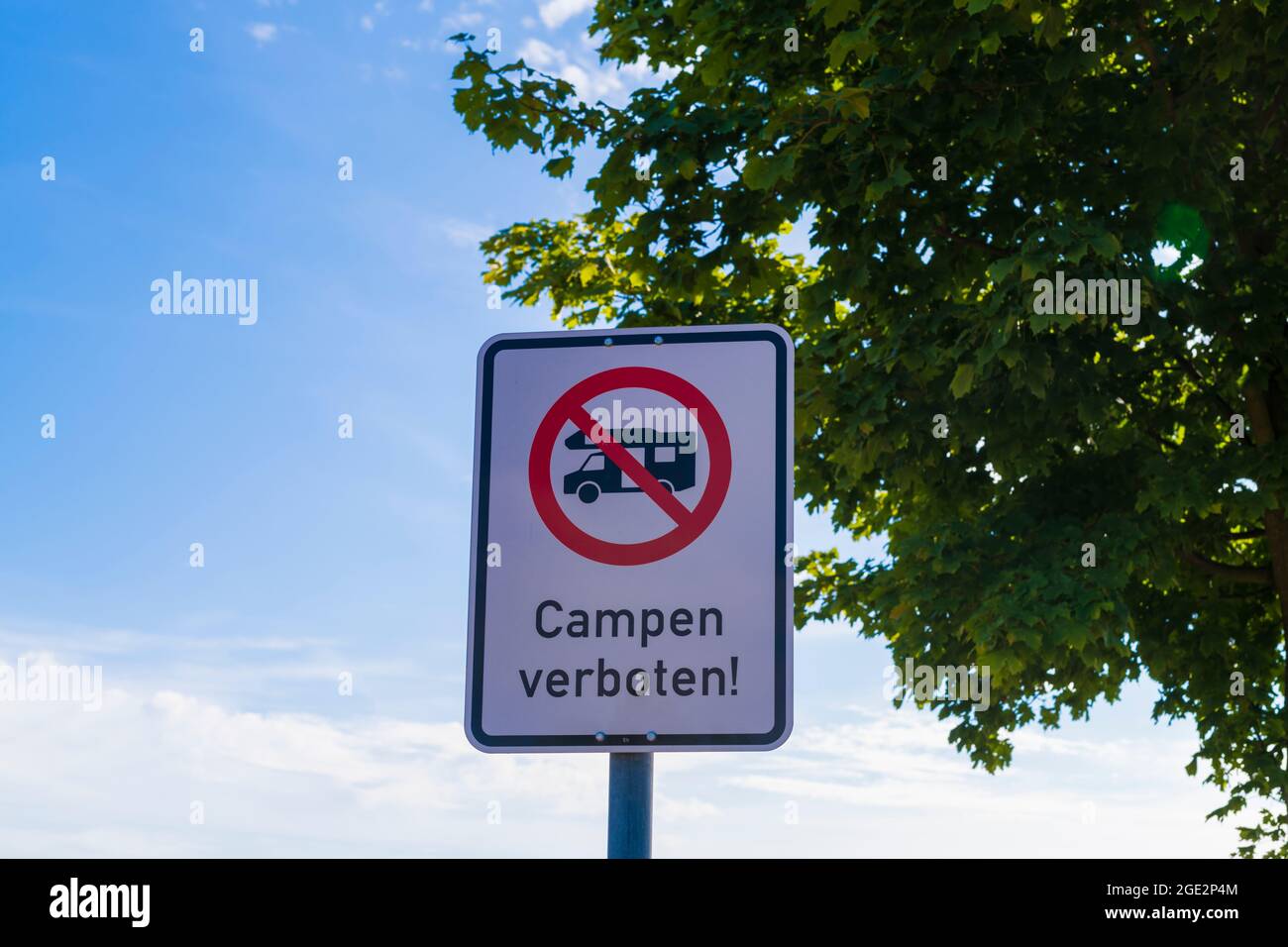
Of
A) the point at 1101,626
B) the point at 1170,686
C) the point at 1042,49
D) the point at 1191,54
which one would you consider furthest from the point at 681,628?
the point at 1170,686

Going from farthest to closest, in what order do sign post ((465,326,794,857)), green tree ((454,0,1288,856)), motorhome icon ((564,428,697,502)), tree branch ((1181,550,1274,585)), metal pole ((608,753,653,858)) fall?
tree branch ((1181,550,1274,585)) → green tree ((454,0,1288,856)) → motorhome icon ((564,428,697,502)) → sign post ((465,326,794,857)) → metal pole ((608,753,653,858))

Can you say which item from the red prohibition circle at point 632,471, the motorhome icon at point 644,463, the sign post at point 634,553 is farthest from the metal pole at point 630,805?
the motorhome icon at point 644,463

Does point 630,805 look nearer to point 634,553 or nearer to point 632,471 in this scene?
point 634,553

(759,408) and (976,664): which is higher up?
(759,408)

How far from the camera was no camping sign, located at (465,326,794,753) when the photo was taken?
239cm

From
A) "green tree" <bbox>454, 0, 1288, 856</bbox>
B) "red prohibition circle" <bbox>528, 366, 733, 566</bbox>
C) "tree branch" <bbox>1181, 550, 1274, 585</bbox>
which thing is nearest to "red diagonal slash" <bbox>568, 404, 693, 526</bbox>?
"red prohibition circle" <bbox>528, 366, 733, 566</bbox>

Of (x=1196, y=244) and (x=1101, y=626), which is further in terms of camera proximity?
(x=1196, y=244)

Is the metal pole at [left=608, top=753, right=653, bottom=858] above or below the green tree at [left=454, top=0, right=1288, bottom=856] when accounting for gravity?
below

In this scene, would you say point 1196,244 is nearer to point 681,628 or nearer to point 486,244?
point 486,244

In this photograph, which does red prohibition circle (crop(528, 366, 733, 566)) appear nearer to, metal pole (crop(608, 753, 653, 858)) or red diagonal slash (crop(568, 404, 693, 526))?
red diagonal slash (crop(568, 404, 693, 526))

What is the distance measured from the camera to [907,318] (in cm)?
1005

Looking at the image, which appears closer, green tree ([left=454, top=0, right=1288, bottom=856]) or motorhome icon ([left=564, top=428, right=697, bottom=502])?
motorhome icon ([left=564, top=428, right=697, bottom=502])

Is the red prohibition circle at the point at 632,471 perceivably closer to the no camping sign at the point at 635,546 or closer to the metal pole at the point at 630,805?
the no camping sign at the point at 635,546
